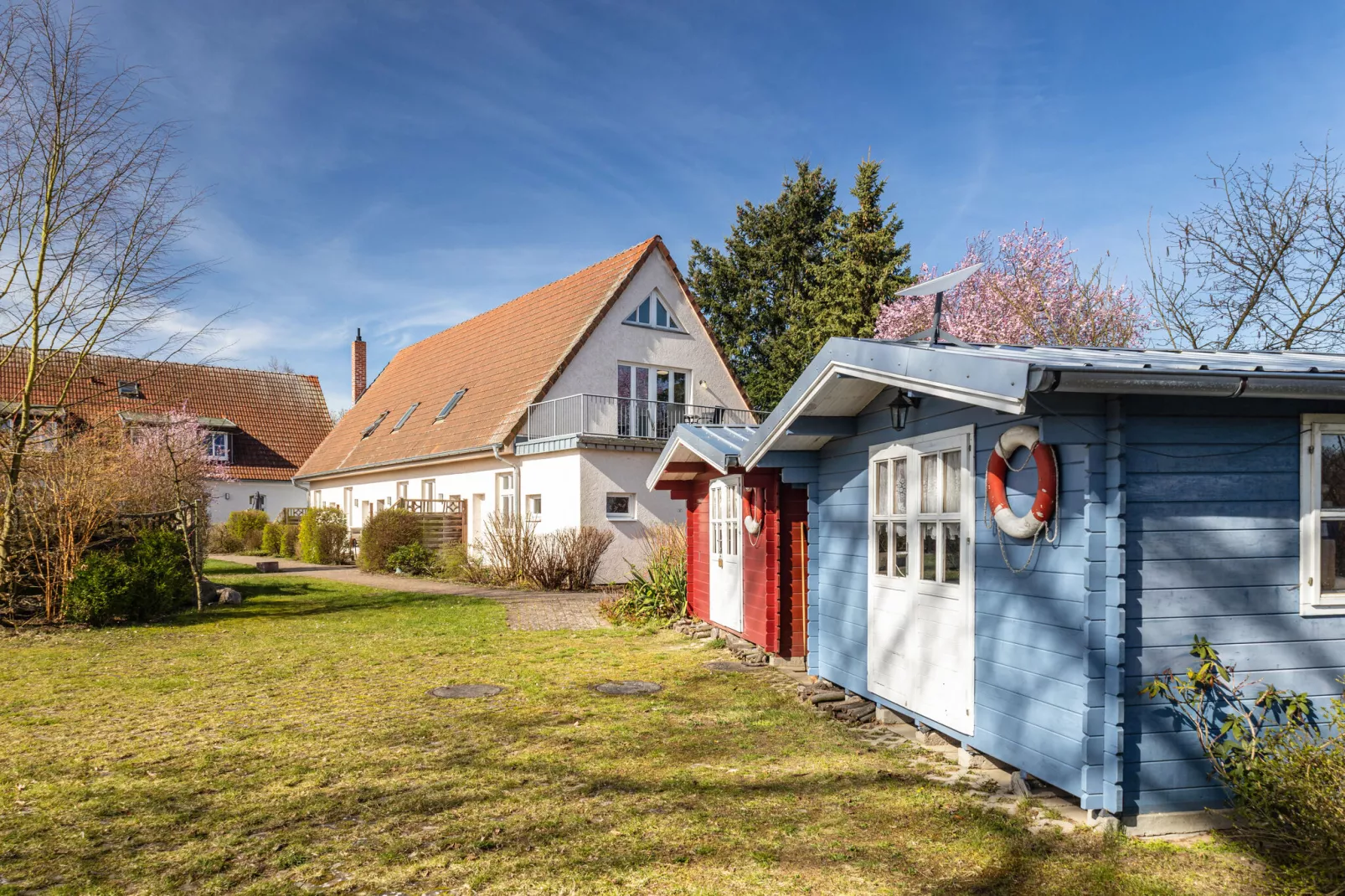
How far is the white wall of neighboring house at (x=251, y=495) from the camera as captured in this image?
1496 inches

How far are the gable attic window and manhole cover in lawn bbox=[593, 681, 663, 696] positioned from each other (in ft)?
50.1

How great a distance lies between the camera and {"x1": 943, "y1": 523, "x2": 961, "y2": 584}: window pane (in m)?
6.27

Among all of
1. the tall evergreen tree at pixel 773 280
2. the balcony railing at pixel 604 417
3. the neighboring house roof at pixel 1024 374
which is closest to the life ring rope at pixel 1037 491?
the neighboring house roof at pixel 1024 374

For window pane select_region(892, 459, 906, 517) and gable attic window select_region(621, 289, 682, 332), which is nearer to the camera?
window pane select_region(892, 459, 906, 517)

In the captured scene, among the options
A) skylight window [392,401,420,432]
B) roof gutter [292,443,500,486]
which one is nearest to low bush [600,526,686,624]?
roof gutter [292,443,500,486]

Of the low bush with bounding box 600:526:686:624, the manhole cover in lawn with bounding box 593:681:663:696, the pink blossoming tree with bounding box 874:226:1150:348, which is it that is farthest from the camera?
the pink blossoming tree with bounding box 874:226:1150:348

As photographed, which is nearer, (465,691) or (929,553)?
(929,553)

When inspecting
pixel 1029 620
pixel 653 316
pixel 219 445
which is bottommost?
pixel 1029 620

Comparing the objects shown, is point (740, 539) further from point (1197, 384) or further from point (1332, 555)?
point (1197, 384)

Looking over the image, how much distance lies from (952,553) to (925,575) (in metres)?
0.43

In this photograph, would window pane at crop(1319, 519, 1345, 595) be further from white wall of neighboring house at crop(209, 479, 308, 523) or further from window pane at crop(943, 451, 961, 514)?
white wall of neighboring house at crop(209, 479, 308, 523)

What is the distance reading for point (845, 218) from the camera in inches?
1227

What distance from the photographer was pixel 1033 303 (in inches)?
942

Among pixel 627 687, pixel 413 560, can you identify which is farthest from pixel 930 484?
pixel 413 560
